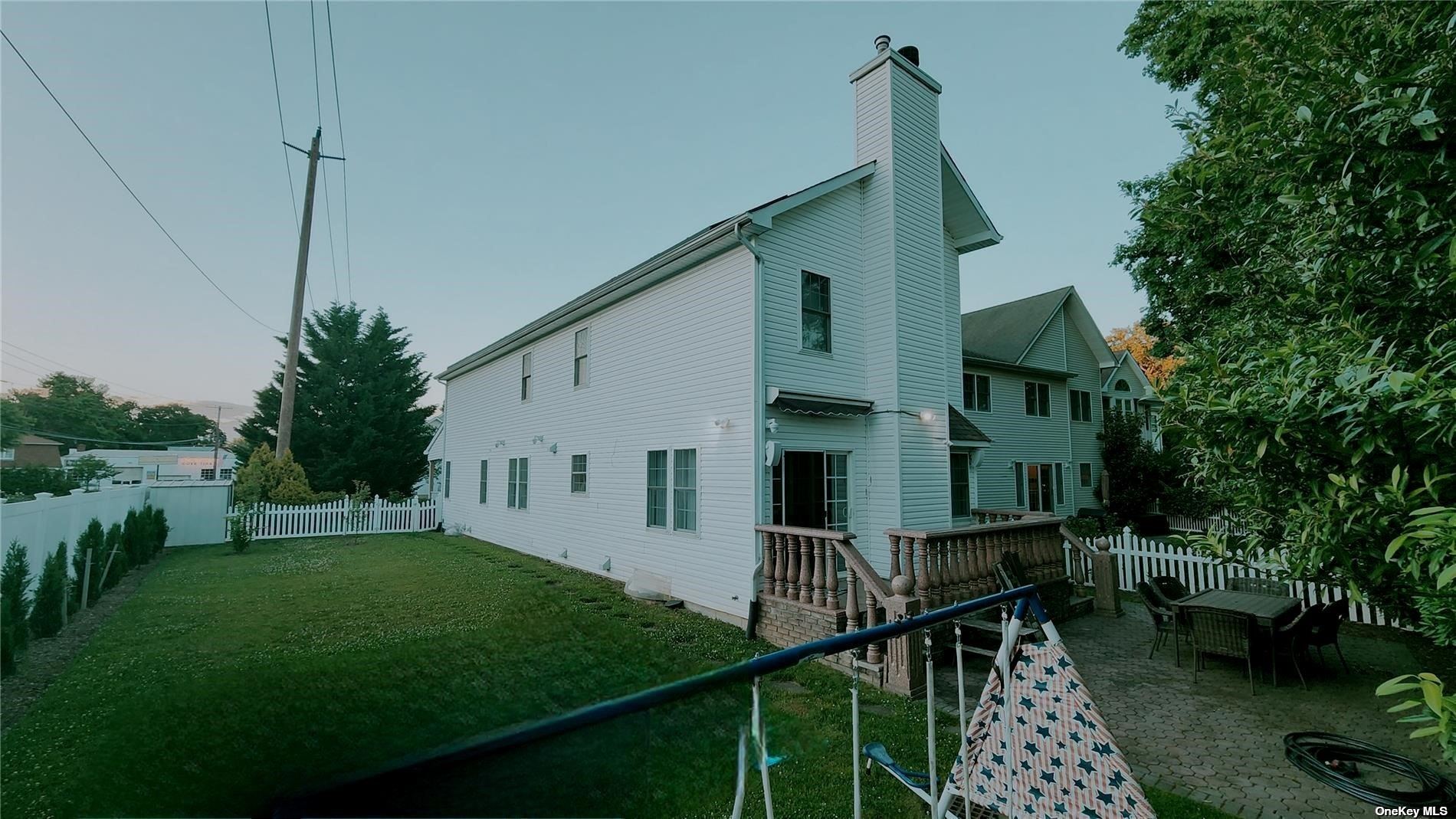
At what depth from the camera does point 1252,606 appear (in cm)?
609

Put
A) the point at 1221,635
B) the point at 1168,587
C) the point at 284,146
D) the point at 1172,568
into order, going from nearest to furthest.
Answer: the point at 1221,635, the point at 1168,587, the point at 1172,568, the point at 284,146

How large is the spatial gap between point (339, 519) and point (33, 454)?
8.10m

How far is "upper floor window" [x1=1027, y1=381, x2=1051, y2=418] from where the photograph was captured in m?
18.3

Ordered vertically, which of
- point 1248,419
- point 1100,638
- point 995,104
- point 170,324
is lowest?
point 1100,638

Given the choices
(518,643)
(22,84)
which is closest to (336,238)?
(22,84)

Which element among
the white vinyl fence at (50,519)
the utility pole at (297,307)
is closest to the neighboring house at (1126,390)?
the white vinyl fence at (50,519)

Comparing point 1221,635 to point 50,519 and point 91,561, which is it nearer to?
point 50,519

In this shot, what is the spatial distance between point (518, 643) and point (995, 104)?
541 inches

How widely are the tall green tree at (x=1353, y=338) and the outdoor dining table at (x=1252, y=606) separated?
3584 millimetres

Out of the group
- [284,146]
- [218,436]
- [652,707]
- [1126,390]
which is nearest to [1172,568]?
[652,707]

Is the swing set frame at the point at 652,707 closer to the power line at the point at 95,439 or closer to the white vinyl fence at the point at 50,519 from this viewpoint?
the white vinyl fence at the point at 50,519

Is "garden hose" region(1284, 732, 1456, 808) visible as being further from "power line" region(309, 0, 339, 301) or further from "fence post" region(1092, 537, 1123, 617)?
"power line" region(309, 0, 339, 301)

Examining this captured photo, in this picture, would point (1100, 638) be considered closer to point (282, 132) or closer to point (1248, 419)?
point (1248, 419)

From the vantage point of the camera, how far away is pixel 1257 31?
143 inches
